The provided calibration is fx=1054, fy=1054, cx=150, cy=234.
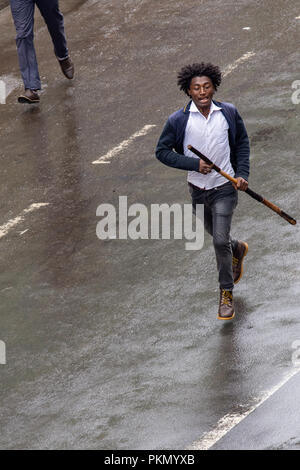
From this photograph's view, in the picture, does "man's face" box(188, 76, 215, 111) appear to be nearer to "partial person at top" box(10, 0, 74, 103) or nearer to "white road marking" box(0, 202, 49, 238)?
"white road marking" box(0, 202, 49, 238)

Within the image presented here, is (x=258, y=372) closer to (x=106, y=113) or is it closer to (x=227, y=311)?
(x=227, y=311)

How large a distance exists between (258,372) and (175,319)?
1192 millimetres

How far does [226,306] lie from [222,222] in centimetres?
65

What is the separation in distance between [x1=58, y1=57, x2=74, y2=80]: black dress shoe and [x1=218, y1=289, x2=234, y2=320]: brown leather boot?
19.9 feet

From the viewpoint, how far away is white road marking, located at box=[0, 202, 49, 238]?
1016cm

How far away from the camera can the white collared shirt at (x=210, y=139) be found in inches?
318

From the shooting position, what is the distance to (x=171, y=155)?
8008 millimetres

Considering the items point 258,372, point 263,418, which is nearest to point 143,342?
point 258,372

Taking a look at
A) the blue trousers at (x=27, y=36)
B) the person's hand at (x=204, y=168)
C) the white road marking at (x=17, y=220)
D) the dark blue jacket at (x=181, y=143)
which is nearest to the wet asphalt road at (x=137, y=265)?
the white road marking at (x=17, y=220)

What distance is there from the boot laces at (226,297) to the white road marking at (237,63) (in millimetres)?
5176

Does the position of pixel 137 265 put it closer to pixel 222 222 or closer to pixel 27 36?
pixel 222 222

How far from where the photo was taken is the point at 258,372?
23.9 feet
